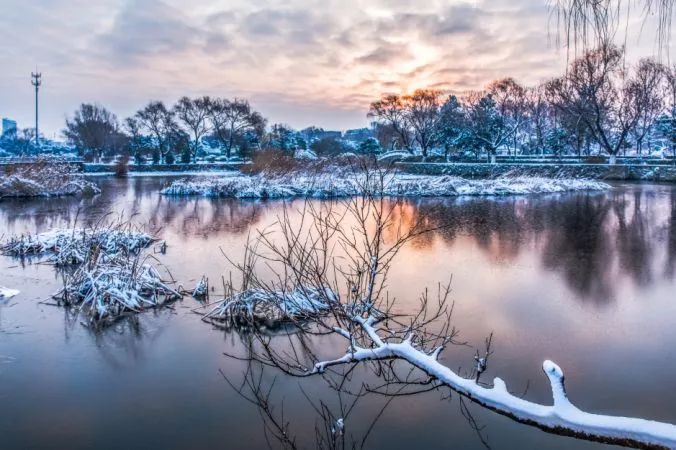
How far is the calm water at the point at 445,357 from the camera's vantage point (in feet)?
14.3

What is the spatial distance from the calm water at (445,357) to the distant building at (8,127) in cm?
7699

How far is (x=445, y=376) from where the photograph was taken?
286cm

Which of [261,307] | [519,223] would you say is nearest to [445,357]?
[261,307]

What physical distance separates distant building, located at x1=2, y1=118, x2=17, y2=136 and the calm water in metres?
77.0

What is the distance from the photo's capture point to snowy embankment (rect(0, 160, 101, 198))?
22.3 meters

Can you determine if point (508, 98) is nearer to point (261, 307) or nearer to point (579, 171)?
point (579, 171)

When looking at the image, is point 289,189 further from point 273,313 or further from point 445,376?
point 445,376

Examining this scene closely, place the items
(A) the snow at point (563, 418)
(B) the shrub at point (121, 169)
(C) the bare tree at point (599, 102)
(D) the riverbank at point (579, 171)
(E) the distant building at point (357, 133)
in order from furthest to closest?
(E) the distant building at point (357, 133)
(B) the shrub at point (121, 169)
(C) the bare tree at point (599, 102)
(D) the riverbank at point (579, 171)
(A) the snow at point (563, 418)

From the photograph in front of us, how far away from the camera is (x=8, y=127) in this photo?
8144 centimetres

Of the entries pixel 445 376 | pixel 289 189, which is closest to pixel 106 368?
pixel 445 376

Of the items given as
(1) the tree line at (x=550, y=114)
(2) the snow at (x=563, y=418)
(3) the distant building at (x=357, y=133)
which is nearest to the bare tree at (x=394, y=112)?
(1) the tree line at (x=550, y=114)

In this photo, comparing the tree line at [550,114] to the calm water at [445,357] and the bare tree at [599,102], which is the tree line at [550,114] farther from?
the calm water at [445,357]

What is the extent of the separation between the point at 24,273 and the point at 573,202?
18.7m

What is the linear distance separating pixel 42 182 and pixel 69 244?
52.5 feet
